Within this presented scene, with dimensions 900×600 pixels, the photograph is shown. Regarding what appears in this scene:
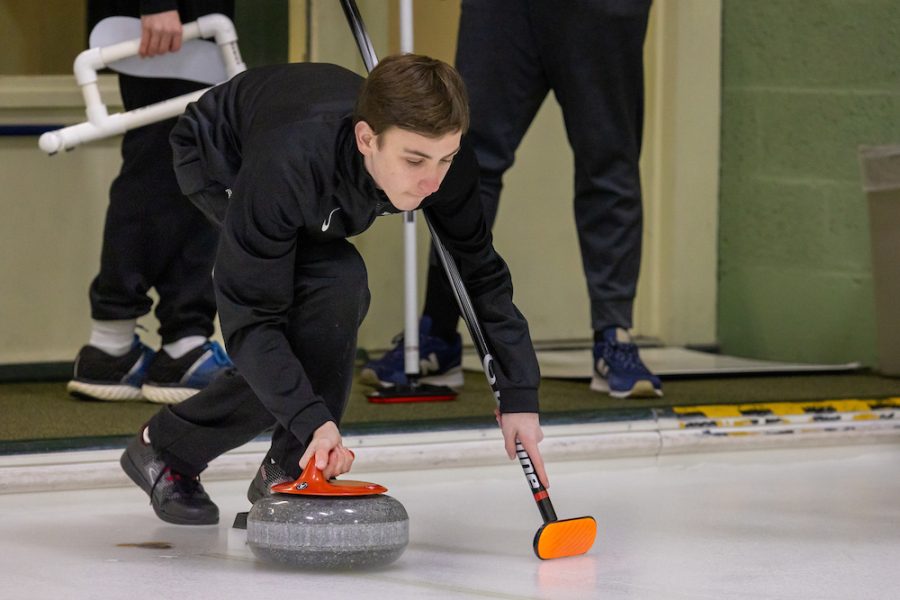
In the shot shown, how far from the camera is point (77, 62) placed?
8.41 feet

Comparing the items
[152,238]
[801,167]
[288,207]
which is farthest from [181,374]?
[801,167]

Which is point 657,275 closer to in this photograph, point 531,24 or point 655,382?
point 655,382

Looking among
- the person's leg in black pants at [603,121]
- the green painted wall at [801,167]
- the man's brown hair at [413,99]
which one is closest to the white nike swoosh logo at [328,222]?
the man's brown hair at [413,99]

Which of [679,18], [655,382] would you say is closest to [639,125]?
[655,382]

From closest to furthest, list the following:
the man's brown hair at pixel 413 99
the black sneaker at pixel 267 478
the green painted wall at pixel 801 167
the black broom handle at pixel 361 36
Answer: the man's brown hair at pixel 413 99 < the black sneaker at pixel 267 478 < the black broom handle at pixel 361 36 < the green painted wall at pixel 801 167

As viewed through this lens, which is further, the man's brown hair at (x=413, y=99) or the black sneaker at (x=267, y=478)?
the black sneaker at (x=267, y=478)

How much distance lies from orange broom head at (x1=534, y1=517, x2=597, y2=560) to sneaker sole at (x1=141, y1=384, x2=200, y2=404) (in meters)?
1.04

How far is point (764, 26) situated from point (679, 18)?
0.22 metres

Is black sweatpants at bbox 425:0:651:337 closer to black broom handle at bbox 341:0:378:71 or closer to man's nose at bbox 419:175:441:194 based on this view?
black broom handle at bbox 341:0:378:71

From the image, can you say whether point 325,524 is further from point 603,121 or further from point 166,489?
point 603,121

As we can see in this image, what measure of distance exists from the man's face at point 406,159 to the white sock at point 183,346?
3.66 ft

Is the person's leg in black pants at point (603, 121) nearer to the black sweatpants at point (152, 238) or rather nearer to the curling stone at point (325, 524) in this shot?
the black sweatpants at point (152, 238)

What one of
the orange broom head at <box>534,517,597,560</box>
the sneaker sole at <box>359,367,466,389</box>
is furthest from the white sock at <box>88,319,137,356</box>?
the orange broom head at <box>534,517,597,560</box>

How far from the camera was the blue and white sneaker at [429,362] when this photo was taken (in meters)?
2.93
